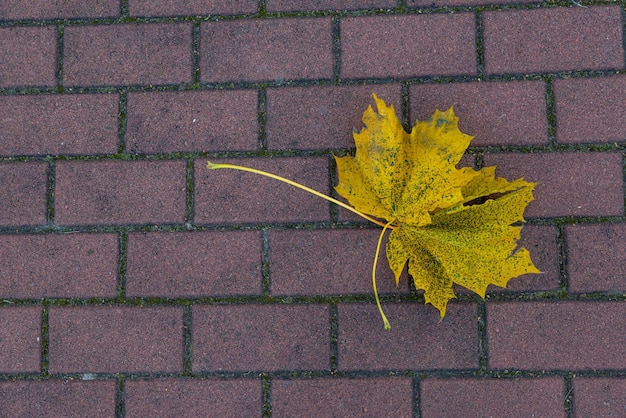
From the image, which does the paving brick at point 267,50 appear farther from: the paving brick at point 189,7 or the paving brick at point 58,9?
the paving brick at point 58,9

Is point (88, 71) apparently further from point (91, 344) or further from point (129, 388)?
point (129, 388)

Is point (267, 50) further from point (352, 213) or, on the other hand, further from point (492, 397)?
point (492, 397)

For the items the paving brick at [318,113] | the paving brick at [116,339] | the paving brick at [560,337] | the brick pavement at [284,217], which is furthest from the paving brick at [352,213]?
the paving brick at [116,339]

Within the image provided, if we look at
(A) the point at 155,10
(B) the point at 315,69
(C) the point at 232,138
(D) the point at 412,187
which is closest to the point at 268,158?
(C) the point at 232,138

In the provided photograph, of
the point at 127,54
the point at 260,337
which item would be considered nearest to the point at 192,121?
the point at 127,54

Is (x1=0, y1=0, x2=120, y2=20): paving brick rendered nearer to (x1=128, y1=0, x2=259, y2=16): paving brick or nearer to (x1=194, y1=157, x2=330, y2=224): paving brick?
(x1=128, y1=0, x2=259, y2=16): paving brick
